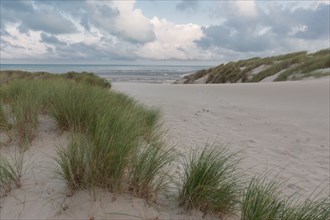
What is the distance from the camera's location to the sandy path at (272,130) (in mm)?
5047

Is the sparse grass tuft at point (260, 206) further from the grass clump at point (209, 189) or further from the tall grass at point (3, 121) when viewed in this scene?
the tall grass at point (3, 121)

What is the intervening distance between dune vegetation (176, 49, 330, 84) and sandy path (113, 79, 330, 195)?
820cm

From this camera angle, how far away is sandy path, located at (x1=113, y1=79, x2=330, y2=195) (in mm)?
5047

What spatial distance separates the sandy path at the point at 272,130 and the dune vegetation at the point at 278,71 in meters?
8.20

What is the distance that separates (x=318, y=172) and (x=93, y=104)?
3971 millimetres

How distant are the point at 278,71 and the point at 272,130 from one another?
67.2 feet

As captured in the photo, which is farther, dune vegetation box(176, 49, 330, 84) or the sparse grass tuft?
dune vegetation box(176, 49, 330, 84)

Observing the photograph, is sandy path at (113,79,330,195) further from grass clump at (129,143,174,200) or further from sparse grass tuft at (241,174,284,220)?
sparse grass tuft at (241,174,284,220)

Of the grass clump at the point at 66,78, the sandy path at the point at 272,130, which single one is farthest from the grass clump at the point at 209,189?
the grass clump at the point at 66,78

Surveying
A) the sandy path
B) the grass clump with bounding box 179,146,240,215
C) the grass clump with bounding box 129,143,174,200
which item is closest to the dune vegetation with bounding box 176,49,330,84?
the sandy path

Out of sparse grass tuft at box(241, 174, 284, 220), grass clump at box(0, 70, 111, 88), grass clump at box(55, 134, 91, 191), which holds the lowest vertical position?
sparse grass tuft at box(241, 174, 284, 220)

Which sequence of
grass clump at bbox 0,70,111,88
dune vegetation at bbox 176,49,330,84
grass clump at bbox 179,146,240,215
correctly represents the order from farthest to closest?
dune vegetation at bbox 176,49,330,84
grass clump at bbox 0,70,111,88
grass clump at bbox 179,146,240,215

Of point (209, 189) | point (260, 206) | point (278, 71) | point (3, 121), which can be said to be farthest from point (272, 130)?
point (278, 71)

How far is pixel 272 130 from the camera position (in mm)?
8055
